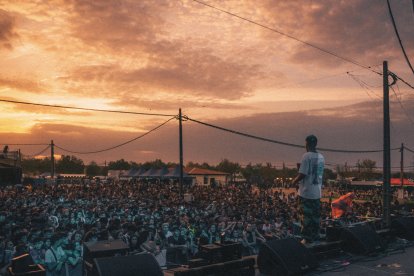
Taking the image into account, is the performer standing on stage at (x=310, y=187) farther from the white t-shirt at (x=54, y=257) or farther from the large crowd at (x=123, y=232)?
the white t-shirt at (x=54, y=257)

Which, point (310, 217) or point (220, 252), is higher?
point (310, 217)

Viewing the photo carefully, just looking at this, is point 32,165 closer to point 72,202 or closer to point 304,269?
point 72,202

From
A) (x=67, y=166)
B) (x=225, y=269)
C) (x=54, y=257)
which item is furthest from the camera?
(x=67, y=166)

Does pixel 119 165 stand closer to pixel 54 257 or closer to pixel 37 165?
pixel 37 165

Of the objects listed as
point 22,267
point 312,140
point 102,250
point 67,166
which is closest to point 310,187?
point 312,140

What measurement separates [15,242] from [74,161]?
351 feet

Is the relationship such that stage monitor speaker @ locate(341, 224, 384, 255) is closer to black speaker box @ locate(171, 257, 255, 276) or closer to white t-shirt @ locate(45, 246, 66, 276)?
black speaker box @ locate(171, 257, 255, 276)

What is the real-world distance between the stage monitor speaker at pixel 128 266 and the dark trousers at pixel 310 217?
10.0ft

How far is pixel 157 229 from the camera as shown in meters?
13.0

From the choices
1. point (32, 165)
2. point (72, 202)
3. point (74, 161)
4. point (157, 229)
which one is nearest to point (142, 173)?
point (72, 202)

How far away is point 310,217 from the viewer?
5.79m

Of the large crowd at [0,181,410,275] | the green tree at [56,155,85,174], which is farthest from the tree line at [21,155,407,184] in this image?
the large crowd at [0,181,410,275]

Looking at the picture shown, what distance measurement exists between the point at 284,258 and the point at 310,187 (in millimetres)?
1546

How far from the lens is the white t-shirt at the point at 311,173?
5664mm
